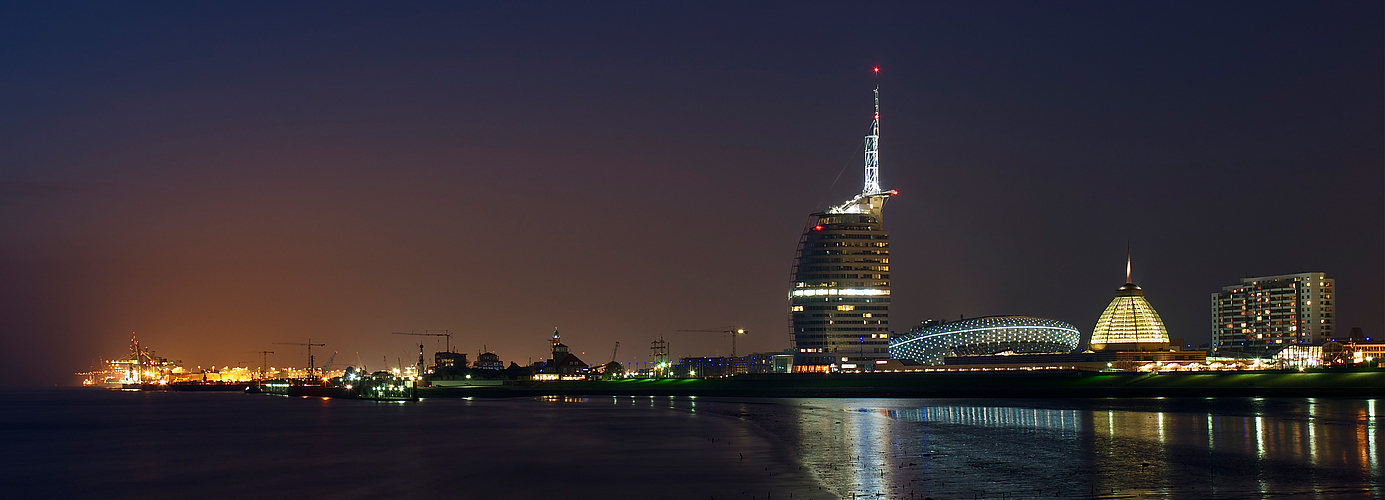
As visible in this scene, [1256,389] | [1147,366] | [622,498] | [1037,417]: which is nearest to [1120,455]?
[622,498]

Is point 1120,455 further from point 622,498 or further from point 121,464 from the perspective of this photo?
point 121,464

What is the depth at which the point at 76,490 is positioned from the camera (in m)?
41.8

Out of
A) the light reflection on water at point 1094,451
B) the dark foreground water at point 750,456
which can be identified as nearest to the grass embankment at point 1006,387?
the dark foreground water at point 750,456

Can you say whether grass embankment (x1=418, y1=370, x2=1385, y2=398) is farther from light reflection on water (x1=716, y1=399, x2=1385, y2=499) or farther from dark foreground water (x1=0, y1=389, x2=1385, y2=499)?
light reflection on water (x1=716, y1=399, x2=1385, y2=499)

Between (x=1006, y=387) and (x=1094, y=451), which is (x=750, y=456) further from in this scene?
(x=1006, y=387)

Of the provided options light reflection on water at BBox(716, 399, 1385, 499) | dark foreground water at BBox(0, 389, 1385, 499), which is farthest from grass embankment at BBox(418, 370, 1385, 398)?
light reflection on water at BBox(716, 399, 1385, 499)

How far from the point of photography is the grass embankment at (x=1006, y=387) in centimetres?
10694

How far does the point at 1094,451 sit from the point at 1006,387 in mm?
82382

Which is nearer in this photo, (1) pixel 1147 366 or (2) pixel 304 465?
(2) pixel 304 465

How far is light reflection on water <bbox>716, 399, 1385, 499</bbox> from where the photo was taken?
34125mm

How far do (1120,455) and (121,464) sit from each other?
1898 inches

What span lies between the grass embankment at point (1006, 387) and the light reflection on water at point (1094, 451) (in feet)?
93.6

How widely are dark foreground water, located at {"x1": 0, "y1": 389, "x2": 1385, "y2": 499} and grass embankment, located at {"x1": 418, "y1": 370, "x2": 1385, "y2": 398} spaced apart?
86.5 ft

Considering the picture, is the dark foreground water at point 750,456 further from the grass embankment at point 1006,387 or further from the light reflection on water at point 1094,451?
the grass embankment at point 1006,387
